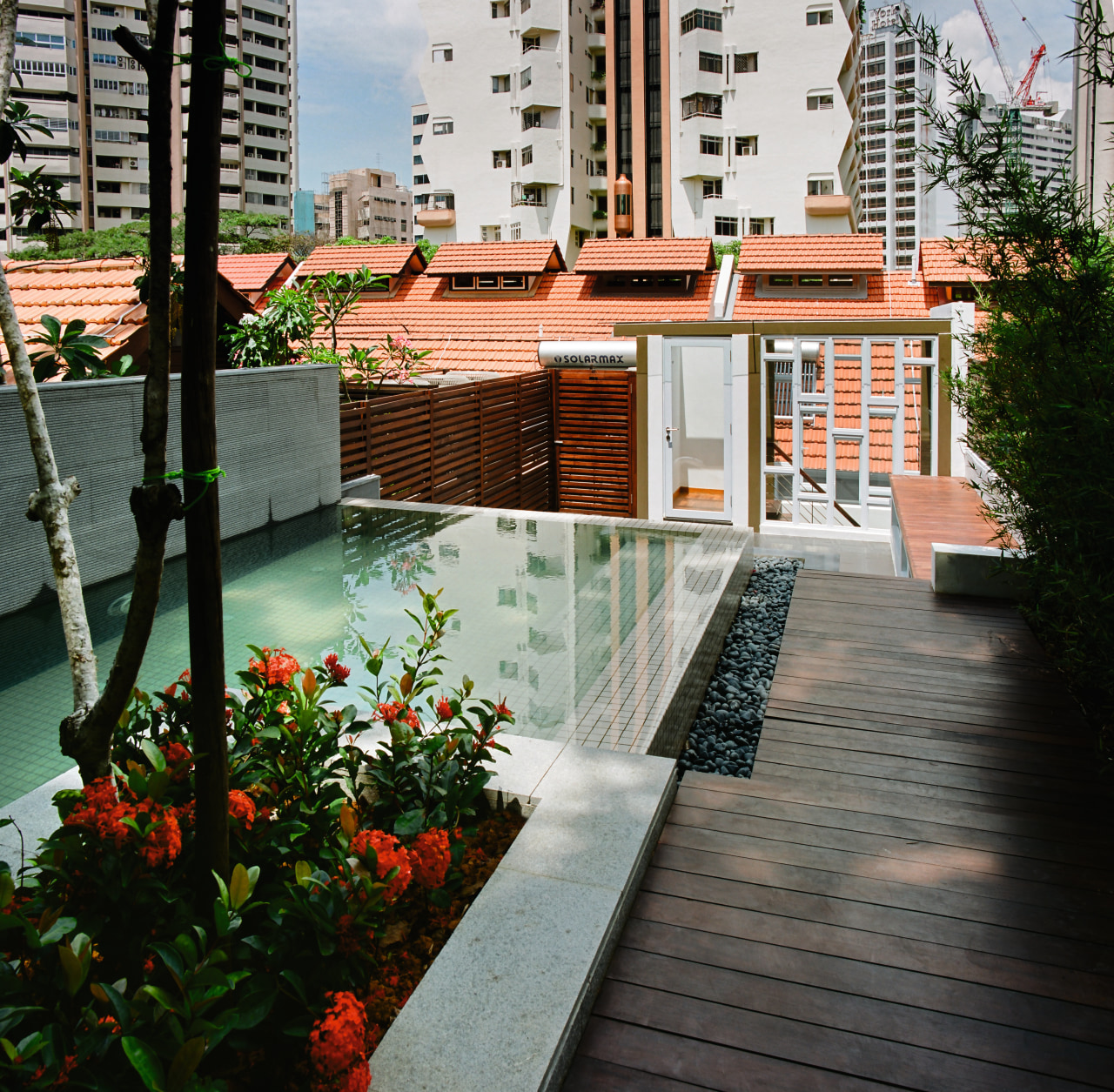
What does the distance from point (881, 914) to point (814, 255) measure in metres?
19.5

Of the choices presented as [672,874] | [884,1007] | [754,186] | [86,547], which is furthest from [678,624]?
[754,186]

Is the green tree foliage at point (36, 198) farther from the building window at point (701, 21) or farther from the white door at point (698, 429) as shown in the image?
the building window at point (701, 21)

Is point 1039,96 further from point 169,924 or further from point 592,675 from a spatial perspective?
point 169,924

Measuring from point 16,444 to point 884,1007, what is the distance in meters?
4.43

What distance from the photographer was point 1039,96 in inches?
193

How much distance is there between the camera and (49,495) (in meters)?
2.05

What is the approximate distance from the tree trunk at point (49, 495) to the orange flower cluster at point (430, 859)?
785mm

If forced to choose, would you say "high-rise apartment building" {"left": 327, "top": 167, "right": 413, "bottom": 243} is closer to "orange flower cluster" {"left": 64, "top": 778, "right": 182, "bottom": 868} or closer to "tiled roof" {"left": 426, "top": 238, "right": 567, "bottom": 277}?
"tiled roof" {"left": 426, "top": 238, "right": 567, "bottom": 277}

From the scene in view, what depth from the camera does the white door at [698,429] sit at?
29.8 ft

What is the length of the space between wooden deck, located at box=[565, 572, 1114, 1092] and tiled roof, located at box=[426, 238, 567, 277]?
61.6 feet

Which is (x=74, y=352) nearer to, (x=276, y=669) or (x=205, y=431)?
(x=276, y=669)

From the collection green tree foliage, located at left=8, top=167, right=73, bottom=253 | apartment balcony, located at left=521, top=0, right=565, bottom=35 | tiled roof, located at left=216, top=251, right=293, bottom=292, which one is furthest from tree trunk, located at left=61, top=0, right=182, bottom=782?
apartment balcony, located at left=521, top=0, right=565, bottom=35

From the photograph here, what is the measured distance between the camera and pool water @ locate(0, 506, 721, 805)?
371 centimetres

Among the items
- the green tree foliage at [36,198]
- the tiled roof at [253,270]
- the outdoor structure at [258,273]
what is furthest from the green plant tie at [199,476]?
the tiled roof at [253,270]
